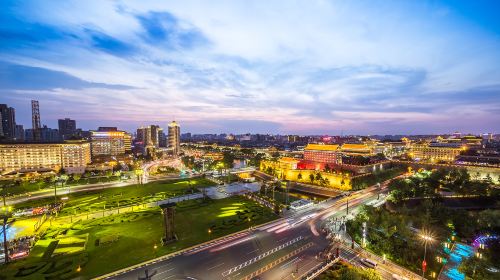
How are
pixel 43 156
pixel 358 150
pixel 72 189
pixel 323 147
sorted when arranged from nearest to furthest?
pixel 72 189 < pixel 43 156 < pixel 323 147 < pixel 358 150

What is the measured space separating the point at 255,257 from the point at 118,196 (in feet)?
211

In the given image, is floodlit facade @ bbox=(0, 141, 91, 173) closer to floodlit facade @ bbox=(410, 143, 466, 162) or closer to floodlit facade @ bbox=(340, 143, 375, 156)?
floodlit facade @ bbox=(340, 143, 375, 156)

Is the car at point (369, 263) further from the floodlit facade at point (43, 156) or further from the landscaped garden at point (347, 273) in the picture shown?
the floodlit facade at point (43, 156)

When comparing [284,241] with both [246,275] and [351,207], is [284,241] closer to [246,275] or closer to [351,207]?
[246,275]

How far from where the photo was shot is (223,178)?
117 m

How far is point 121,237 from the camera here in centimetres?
5131

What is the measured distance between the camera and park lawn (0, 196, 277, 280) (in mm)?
40188

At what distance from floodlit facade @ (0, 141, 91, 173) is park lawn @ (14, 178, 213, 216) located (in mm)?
65397

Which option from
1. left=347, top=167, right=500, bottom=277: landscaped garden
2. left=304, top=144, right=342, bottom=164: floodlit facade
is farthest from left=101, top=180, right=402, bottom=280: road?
left=304, top=144, right=342, bottom=164: floodlit facade

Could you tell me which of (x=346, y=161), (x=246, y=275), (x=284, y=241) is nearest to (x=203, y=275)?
(x=246, y=275)

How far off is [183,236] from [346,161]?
104 m

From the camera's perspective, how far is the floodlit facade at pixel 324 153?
5903 inches

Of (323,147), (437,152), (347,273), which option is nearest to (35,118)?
(323,147)

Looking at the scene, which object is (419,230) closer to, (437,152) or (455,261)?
(455,261)
